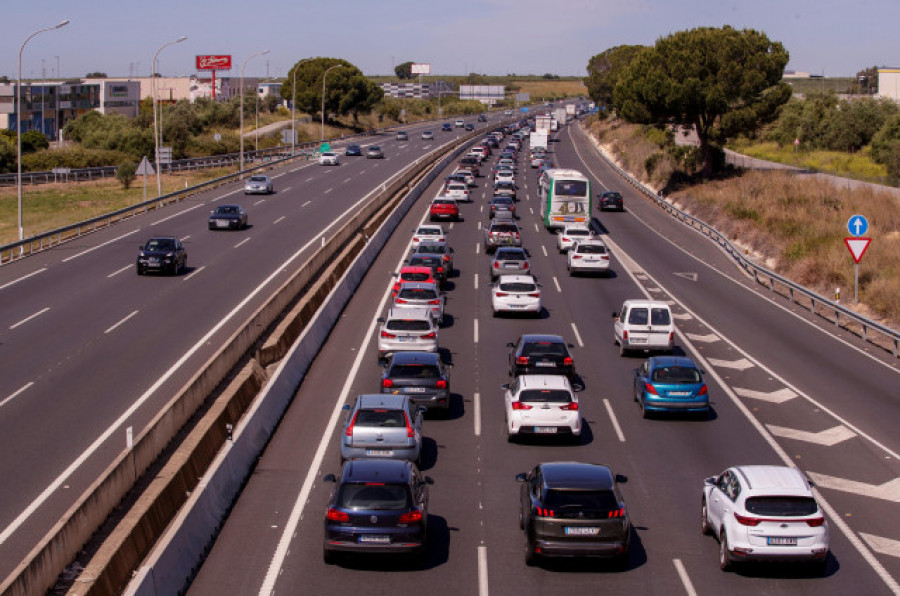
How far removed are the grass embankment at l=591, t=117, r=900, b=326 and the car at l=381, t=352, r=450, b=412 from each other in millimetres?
20108

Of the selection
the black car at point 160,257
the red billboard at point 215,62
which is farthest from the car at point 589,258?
the red billboard at point 215,62

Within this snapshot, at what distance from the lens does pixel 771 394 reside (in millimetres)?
26594

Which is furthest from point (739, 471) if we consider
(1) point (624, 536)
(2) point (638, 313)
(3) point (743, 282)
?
(3) point (743, 282)

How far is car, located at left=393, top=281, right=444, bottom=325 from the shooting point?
107 feet

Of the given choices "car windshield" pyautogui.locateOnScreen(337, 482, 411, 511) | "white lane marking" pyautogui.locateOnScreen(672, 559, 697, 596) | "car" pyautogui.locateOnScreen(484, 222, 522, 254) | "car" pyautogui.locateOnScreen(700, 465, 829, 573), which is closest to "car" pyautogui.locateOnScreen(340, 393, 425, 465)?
"car windshield" pyautogui.locateOnScreen(337, 482, 411, 511)

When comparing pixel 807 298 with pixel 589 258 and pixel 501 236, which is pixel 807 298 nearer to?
pixel 589 258

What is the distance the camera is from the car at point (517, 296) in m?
34.8

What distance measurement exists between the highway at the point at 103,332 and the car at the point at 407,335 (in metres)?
4.75

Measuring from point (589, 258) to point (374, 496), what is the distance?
95.0 feet

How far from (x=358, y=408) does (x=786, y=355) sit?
16158 mm

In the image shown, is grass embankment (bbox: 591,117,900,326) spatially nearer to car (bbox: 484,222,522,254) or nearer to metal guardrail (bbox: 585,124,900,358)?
metal guardrail (bbox: 585,124,900,358)

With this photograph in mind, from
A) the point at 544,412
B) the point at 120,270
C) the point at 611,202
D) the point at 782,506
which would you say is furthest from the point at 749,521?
the point at 611,202

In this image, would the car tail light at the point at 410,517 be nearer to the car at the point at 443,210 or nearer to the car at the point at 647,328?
the car at the point at 647,328

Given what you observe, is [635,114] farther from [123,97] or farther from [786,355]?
[123,97]
